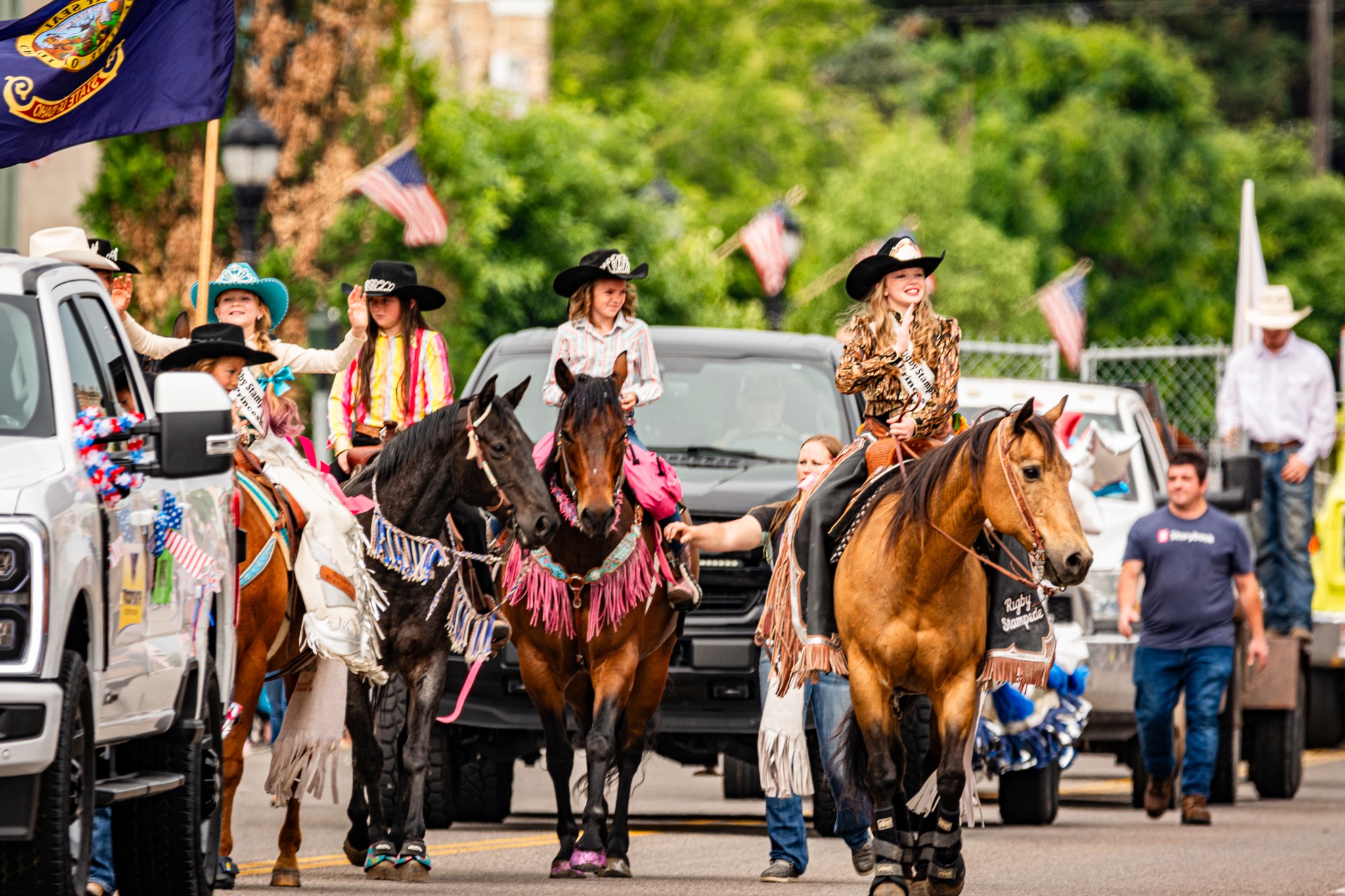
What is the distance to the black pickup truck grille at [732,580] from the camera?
1359cm

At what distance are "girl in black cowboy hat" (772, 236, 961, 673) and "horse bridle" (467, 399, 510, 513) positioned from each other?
127 cm

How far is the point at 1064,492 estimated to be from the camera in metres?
10.2

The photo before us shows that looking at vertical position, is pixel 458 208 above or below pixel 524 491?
above

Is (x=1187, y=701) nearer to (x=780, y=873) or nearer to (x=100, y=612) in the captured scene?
(x=780, y=873)

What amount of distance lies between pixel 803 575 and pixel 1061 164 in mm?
47580

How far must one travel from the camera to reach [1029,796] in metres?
14.9

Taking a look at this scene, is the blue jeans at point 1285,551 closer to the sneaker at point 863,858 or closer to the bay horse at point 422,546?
the sneaker at point 863,858

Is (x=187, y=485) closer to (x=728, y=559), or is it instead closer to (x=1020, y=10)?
(x=728, y=559)

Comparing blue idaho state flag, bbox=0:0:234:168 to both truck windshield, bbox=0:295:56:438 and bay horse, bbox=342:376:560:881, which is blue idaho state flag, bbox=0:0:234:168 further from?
truck windshield, bbox=0:295:56:438

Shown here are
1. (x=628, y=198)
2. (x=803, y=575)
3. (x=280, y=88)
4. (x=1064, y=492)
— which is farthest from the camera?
(x=628, y=198)

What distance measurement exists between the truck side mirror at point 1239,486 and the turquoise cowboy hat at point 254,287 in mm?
6832

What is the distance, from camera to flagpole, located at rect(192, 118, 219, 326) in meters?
12.2

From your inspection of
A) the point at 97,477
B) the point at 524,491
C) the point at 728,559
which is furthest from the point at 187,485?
the point at 728,559

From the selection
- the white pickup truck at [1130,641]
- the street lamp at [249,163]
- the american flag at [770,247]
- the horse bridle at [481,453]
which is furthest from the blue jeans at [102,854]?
the american flag at [770,247]
